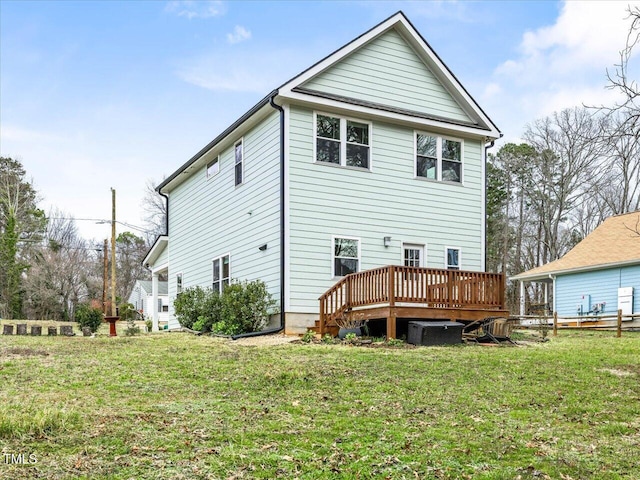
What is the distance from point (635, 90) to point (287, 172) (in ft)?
28.0

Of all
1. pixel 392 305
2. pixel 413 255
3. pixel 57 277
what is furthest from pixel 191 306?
pixel 57 277

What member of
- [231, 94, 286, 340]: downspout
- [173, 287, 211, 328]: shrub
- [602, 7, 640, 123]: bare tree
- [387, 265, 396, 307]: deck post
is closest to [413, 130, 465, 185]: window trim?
[231, 94, 286, 340]: downspout

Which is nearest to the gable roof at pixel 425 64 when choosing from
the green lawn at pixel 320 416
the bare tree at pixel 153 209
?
the green lawn at pixel 320 416

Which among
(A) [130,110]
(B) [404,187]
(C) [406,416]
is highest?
(A) [130,110]

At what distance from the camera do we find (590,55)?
24.3m

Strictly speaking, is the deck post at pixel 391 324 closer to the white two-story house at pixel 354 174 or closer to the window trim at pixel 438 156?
the white two-story house at pixel 354 174

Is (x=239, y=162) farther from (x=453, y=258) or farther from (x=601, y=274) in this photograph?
(x=601, y=274)

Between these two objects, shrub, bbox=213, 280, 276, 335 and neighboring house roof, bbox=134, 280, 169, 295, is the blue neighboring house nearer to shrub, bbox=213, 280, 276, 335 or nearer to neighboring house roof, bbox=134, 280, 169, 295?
shrub, bbox=213, 280, 276, 335

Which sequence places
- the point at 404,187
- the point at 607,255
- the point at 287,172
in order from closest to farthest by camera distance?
the point at 287,172 < the point at 404,187 < the point at 607,255

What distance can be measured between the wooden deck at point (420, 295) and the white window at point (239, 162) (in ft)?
17.9

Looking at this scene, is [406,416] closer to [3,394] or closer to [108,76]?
[3,394]

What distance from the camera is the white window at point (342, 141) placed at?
15.6 meters

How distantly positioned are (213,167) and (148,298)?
98.6ft

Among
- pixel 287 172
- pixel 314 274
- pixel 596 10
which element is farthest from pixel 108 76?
pixel 596 10
